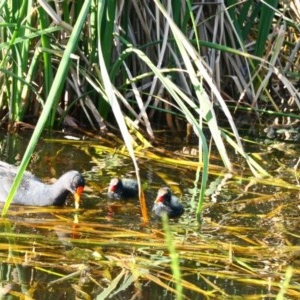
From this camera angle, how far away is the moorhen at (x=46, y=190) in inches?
247

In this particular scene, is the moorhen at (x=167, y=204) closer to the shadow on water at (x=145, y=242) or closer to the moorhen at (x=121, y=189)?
the shadow on water at (x=145, y=242)

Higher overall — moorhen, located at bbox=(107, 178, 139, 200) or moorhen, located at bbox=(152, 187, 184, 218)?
moorhen, located at bbox=(152, 187, 184, 218)

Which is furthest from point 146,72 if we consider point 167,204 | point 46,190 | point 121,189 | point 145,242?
point 145,242

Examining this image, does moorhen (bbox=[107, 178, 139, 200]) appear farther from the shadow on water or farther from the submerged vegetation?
the submerged vegetation

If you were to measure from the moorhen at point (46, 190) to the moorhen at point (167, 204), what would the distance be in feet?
1.62

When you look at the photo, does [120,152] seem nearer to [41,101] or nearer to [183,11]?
[41,101]

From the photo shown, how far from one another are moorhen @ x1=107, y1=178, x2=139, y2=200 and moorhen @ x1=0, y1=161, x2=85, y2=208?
0.62 ft

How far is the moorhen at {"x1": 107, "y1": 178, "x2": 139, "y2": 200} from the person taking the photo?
638 centimetres

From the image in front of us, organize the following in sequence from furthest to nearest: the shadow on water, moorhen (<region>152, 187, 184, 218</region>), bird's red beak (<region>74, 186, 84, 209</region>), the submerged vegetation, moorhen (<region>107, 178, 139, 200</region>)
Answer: the submerged vegetation → moorhen (<region>107, 178, 139, 200</region>) → bird's red beak (<region>74, 186, 84, 209</region>) → moorhen (<region>152, 187, 184, 218</region>) → the shadow on water

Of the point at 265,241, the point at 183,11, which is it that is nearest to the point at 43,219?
the point at 265,241

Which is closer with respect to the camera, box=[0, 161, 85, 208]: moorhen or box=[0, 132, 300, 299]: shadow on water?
box=[0, 132, 300, 299]: shadow on water

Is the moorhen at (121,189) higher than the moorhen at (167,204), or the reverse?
the moorhen at (167,204)

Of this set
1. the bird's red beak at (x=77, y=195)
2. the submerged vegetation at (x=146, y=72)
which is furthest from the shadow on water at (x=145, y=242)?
the submerged vegetation at (x=146, y=72)

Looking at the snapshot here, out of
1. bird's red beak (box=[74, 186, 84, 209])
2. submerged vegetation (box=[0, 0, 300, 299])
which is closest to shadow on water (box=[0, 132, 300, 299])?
bird's red beak (box=[74, 186, 84, 209])
